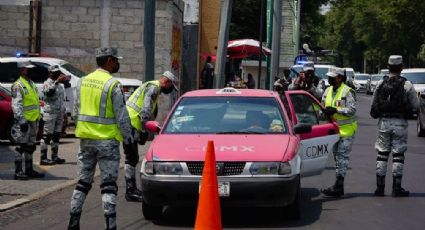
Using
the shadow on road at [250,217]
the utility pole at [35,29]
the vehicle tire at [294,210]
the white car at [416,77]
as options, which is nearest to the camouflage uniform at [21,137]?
the shadow on road at [250,217]

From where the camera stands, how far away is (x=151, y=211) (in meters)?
9.87

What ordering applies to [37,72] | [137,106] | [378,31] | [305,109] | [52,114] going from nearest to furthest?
1. [137,106]
2. [305,109]
3. [52,114]
4. [37,72]
5. [378,31]

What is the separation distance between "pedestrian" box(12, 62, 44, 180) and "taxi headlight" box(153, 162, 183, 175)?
14.8 feet

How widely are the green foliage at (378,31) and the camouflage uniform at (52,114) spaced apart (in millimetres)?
49404

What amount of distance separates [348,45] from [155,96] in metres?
114

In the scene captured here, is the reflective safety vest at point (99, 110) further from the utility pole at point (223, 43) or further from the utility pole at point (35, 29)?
the utility pole at point (35, 29)

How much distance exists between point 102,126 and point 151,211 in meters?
1.83

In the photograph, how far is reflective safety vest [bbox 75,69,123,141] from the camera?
8359 millimetres

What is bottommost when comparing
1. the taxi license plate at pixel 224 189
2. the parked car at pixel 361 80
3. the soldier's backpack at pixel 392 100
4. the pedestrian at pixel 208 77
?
the parked car at pixel 361 80

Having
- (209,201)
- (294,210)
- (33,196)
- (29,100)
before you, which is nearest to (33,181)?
(29,100)

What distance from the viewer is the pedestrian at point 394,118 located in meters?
11.8

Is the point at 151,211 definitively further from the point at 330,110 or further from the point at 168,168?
the point at 330,110

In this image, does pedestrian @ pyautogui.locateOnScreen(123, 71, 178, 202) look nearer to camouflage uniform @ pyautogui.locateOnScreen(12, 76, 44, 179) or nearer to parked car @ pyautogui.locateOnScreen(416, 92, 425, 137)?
camouflage uniform @ pyautogui.locateOnScreen(12, 76, 44, 179)

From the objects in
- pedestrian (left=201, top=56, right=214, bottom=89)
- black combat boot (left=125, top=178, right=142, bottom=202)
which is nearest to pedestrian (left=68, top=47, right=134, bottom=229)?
black combat boot (left=125, top=178, right=142, bottom=202)
